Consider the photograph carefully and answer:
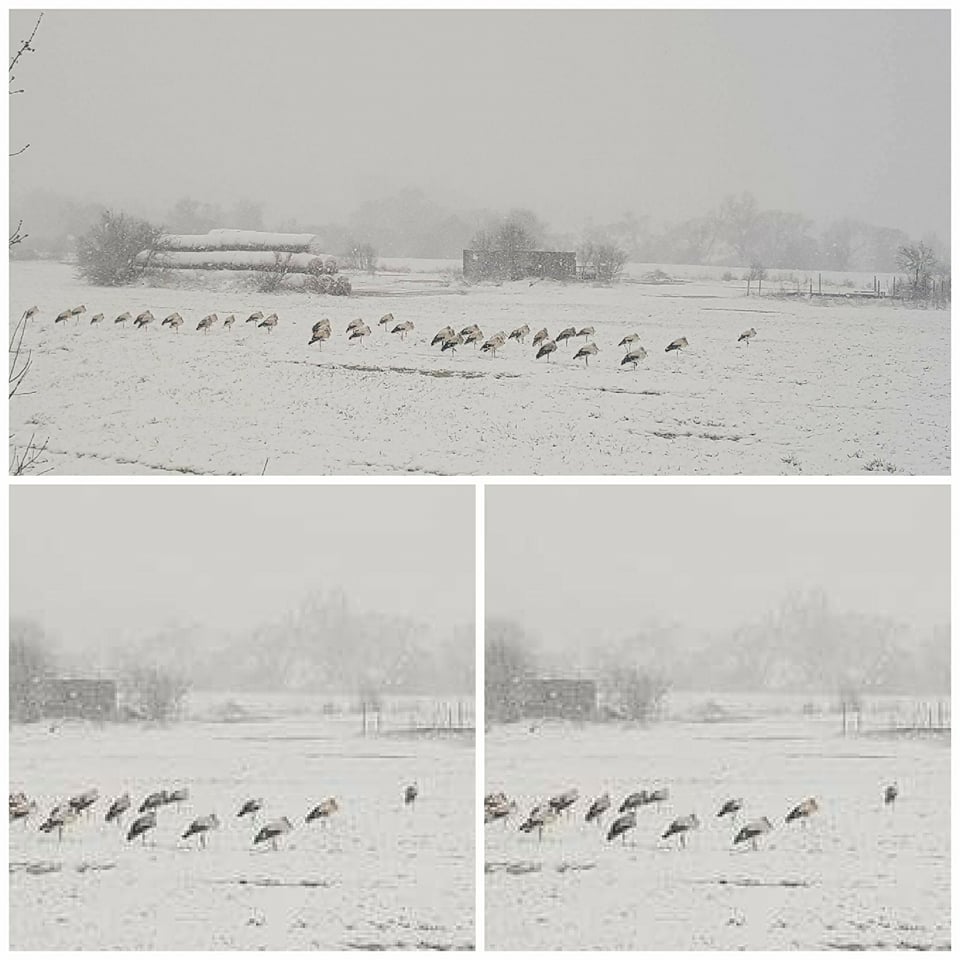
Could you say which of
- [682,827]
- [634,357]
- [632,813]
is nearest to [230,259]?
[634,357]

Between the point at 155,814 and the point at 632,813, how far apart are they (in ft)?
4.44

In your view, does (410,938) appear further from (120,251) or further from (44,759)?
(120,251)

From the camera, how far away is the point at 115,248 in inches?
160

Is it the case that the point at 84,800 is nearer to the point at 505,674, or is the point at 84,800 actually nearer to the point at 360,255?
the point at 505,674

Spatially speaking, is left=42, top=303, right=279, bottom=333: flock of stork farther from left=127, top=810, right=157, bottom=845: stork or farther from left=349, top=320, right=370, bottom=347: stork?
left=127, top=810, right=157, bottom=845: stork

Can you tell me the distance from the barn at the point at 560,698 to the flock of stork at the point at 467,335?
0.94 metres

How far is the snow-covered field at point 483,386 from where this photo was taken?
4016 mm

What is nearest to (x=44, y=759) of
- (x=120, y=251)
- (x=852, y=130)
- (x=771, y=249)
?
(x=120, y=251)

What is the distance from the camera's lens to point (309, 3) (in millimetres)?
4055

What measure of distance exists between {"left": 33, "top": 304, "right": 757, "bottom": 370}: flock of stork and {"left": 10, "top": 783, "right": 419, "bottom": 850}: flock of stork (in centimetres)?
131

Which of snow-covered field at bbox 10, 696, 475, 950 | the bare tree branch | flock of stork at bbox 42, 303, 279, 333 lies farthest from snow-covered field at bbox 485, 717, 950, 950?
the bare tree branch

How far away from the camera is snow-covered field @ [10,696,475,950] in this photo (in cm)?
387

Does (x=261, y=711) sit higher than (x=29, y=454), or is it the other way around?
(x=29, y=454)

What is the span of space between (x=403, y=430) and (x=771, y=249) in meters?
1.22
